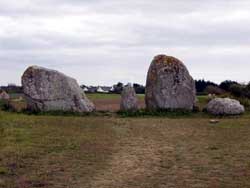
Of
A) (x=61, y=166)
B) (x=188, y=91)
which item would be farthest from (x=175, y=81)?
(x=61, y=166)

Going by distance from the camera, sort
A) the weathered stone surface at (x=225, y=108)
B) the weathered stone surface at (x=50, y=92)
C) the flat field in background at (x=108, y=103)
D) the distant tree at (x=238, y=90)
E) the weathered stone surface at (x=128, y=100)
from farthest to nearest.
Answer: the distant tree at (x=238, y=90)
the flat field in background at (x=108, y=103)
the weathered stone surface at (x=128, y=100)
the weathered stone surface at (x=50, y=92)
the weathered stone surface at (x=225, y=108)

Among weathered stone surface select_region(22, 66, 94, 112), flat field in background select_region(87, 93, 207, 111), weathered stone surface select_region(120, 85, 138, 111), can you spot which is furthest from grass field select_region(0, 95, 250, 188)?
flat field in background select_region(87, 93, 207, 111)

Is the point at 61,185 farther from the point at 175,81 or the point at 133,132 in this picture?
the point at 175,81

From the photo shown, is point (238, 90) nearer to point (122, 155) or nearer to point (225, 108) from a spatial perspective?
point (225, 108)

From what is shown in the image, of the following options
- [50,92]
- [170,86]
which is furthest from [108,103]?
[50,92]

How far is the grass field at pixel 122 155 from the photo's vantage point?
958 cm

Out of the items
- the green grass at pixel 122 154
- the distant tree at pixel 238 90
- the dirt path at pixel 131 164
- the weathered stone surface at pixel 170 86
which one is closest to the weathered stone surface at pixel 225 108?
the weathered stone surface at pixel 170 86

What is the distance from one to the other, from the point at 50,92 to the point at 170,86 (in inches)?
243

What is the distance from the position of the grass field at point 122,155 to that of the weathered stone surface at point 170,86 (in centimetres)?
606

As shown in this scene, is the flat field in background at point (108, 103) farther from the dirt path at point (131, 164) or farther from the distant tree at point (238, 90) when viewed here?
the dirt path at point (131, 164)

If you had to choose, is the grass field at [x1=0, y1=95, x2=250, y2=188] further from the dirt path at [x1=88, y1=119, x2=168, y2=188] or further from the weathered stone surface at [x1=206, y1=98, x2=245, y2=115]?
the weathered stone surface at [x1=206, y1=98, x2=245, y2=115]

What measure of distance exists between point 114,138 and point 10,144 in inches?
141

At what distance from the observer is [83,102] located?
26906mm

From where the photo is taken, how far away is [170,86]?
2717cm
